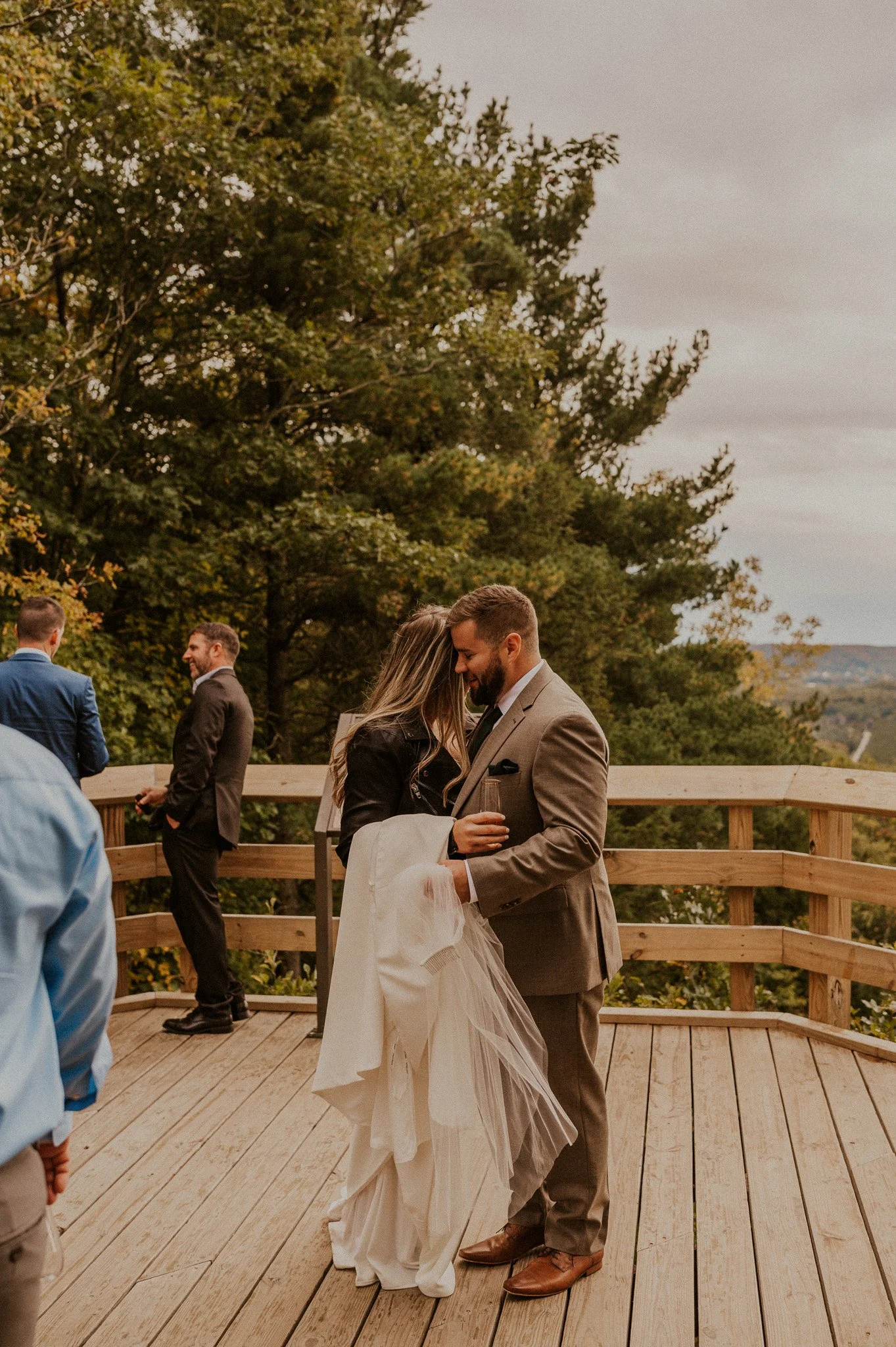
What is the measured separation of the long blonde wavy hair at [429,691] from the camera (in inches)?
116

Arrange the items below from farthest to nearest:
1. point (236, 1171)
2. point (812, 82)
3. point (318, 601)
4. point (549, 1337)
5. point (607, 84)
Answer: point (607, 84) → point (812, 82) → point (318, 601) → point (236, 1171) → point (549, 1337)

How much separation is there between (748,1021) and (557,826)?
2.63 meters

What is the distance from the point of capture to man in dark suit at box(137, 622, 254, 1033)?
4.79 meters

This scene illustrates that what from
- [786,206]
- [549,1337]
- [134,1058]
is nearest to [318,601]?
[134,1058]

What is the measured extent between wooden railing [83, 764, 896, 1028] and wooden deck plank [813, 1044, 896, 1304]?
36 centimetres

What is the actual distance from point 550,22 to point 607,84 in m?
2.87

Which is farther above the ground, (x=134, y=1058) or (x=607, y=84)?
(x=607, y=84)

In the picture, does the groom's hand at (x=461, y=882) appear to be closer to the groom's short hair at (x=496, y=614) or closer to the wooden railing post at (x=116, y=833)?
the groom's short hair at (x=496, y=614)

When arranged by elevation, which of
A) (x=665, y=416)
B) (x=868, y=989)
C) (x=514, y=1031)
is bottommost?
(x=868, y=989)

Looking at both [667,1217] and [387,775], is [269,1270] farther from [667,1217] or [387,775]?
[387,775]

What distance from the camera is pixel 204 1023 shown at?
4816 millimetres

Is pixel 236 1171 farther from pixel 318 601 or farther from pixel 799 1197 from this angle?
pixel 318 601

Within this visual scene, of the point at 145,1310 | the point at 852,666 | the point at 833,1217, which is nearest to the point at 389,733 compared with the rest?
the point at 145,1310

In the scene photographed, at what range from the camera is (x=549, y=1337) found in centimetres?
265
